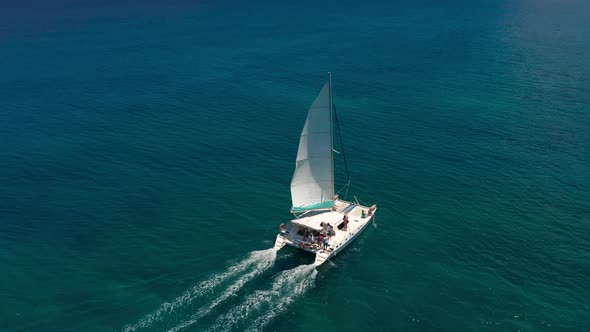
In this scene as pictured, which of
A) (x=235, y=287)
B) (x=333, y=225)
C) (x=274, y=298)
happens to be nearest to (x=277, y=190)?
(x=333, y=225)

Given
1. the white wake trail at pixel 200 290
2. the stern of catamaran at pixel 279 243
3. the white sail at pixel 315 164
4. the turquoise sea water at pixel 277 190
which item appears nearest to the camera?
the white wake trail at pixel 200 290

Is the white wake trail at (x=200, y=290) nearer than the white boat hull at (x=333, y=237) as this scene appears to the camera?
Yes

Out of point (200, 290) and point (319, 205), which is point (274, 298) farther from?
point (319, 205)

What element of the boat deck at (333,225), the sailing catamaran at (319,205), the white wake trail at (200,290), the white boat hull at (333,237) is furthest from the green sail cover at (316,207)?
the white wake trail at (200,290)

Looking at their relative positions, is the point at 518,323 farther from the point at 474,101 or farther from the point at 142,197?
the point at 474,101

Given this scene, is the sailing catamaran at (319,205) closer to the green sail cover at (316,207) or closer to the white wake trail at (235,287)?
the green sail cover at (316,207)

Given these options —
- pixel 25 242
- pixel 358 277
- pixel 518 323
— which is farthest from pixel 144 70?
pixel 518 323

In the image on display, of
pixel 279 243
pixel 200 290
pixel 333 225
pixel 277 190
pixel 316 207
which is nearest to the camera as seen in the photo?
pixel 200 290
